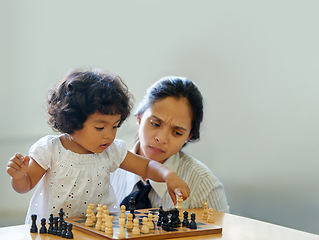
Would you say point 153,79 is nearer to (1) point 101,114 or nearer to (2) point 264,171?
(2) point 264,171

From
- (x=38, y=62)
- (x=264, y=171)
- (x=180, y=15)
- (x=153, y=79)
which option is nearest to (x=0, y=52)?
(x=38, y=62)

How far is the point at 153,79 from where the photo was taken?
306cm

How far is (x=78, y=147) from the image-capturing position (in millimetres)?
1600

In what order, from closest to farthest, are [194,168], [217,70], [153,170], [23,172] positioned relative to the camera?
[23,172] < [153,170] < [194,168] < [217,70]

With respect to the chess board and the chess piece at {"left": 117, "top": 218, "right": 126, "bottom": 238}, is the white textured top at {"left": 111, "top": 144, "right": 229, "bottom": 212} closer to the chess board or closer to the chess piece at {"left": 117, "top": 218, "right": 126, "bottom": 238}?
the chess board

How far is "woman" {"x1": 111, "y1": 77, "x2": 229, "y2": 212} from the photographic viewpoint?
194cm

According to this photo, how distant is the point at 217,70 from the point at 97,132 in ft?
5.42

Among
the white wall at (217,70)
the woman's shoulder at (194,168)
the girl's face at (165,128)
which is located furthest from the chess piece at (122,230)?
the white wall at (217,70)

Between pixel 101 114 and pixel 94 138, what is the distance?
0.29ft

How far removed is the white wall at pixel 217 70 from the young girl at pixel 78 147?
1.19 metres

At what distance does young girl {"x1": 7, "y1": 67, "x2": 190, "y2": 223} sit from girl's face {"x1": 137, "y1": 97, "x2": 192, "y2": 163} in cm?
32

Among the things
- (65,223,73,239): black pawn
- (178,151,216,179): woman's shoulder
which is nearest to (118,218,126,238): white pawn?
(65,223,73,239): black pawn

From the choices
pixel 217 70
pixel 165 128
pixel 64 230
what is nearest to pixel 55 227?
pixel 64 230

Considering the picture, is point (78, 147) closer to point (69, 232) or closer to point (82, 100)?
point (82, 100)
